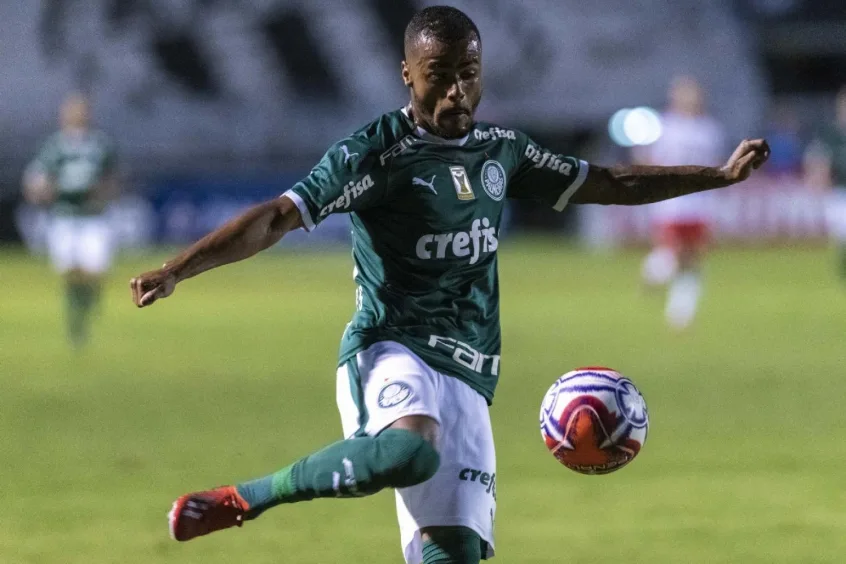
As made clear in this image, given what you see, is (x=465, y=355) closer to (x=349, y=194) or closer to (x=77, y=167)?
(x=349, y=194)

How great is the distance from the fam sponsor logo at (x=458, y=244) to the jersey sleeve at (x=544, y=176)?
38 cm

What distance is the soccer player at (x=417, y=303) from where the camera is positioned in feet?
15.2

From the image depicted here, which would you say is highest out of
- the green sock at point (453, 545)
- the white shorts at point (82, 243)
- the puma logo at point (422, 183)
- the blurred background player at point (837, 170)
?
the blurred background player at point (837, 170)

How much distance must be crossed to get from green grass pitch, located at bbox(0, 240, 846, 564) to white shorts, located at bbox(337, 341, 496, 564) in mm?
1531

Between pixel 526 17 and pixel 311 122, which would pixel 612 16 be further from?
pixel 311 122

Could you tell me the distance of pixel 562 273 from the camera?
21.8 m

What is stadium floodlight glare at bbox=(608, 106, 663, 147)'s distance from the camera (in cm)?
3119

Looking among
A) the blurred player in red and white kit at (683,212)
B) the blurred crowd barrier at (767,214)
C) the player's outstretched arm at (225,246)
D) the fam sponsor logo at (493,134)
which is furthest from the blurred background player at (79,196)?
the blurred crowd barrier at (767,214)

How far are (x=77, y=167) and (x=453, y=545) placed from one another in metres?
11.4

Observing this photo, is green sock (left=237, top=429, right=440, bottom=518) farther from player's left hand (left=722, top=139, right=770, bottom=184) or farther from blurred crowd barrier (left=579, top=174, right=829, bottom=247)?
blurred crowd barrier (left=579, top=174, right=829, bottom=247)

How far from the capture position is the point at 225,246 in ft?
14.9

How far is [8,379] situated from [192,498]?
837cm

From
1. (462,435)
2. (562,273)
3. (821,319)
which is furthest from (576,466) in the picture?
(562,273)

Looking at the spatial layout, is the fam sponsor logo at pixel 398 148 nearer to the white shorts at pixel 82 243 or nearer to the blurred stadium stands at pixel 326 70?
the white shorts at pixel 82 243
